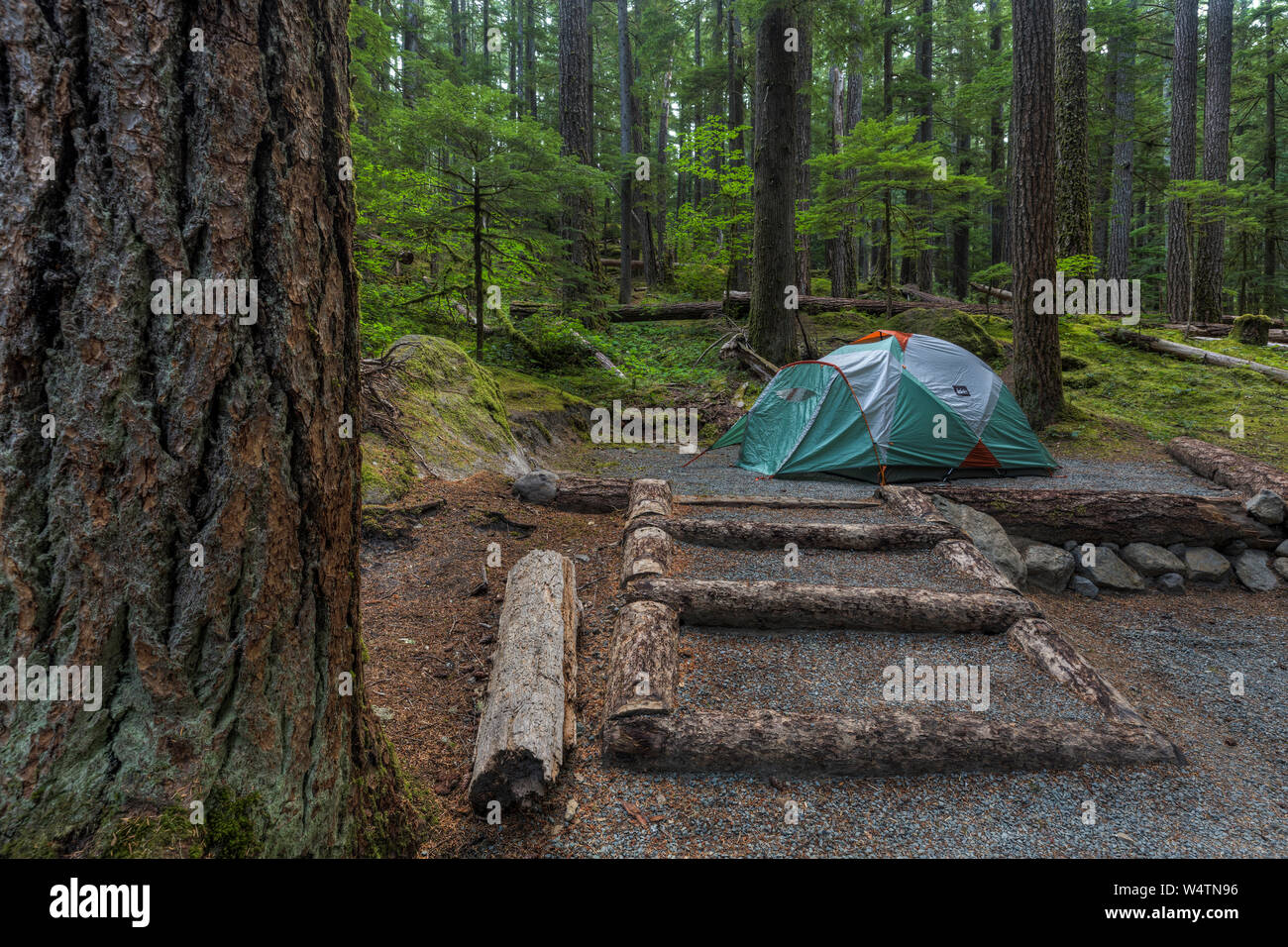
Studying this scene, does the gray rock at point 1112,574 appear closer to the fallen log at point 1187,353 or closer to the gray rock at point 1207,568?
the gray rock at point 1207,568

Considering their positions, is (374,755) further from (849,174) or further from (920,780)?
(849,174)

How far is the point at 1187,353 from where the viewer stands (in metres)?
11.4

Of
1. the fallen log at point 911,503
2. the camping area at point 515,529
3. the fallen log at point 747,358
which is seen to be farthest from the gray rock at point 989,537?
the fallen log at point 747,358

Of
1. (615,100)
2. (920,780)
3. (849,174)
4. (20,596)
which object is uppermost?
(615,100)

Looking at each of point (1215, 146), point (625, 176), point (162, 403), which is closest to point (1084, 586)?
point (162, 403)

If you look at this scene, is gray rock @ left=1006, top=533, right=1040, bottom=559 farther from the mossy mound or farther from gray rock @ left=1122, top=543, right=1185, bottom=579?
the mossy mound

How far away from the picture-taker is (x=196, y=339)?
1.49 m

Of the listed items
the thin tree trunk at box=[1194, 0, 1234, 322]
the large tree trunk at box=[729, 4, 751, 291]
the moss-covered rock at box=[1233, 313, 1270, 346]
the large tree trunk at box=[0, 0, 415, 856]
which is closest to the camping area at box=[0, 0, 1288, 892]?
the large tree trunk at box=[0, 0, 415, 856]

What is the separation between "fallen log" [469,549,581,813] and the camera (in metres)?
2.42

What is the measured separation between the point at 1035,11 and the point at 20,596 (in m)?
10.8

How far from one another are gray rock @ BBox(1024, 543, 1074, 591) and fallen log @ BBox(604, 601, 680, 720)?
3.79 metres

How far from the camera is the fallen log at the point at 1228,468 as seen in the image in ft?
21.2
